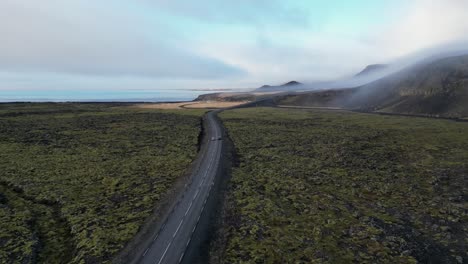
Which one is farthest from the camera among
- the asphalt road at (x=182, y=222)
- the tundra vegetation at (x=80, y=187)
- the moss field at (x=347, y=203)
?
the tundra vegetation at (x=80, y=187)

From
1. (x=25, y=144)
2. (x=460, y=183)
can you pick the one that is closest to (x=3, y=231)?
(x=25, y=144)

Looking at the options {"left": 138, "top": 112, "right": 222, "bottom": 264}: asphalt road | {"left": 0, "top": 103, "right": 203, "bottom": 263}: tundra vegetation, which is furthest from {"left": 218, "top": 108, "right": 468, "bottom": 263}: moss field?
{"left": 0, "top": 103, "right": 203, "bottom": 263}: tundra vegetation

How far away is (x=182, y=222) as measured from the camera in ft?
126

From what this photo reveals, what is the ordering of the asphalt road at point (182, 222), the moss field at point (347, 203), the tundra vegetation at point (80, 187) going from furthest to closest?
the tundra vegetation at point (80, 187), the moss field at point (347, 203), the asphalt road at point (182, 222)

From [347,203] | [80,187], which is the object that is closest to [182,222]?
[80,187]

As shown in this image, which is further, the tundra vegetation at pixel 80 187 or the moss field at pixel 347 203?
the tundra vegetation at pixel 80 187

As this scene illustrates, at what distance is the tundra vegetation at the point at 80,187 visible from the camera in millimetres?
34000

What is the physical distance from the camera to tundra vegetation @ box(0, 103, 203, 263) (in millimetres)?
34000

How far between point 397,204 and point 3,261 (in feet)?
164

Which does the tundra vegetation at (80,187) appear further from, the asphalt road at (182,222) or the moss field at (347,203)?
the moss field at (347,203)

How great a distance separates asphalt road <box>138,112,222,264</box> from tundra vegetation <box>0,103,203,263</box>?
381cm

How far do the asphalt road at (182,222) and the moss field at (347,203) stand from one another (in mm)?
3695

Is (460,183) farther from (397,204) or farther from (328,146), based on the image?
(328,146)

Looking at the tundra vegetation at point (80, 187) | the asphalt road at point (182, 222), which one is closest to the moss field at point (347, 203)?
the asphalt road at point (182, 222)
